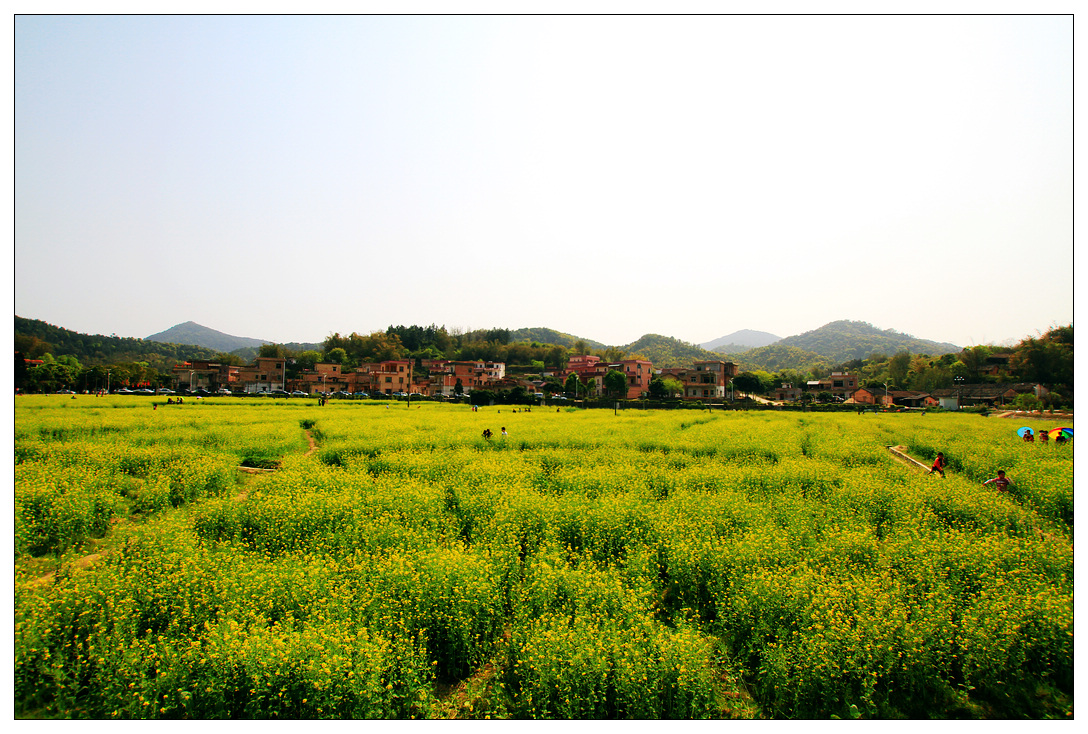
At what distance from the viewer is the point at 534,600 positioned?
7426mm

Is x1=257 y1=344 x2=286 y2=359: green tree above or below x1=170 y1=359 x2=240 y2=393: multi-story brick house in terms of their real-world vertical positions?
above

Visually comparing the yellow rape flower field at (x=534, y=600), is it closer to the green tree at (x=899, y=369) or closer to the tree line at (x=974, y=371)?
the tree line at (x=974, y=371)

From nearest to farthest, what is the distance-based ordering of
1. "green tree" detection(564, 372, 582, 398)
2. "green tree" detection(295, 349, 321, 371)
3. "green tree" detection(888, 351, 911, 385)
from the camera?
"green tree" detection(564, 372, 582, 398) < "green tree" detection(888, 351, 911, 385) < "green tree" detection(295, 349, 321, 371)

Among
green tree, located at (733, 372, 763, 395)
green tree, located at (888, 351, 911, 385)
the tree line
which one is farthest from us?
green tree, located at (888, 351, 911, 385)

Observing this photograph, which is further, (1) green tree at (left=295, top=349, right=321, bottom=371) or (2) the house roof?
(1) green tree at (left=295, top=349, right=321, bottom=371)

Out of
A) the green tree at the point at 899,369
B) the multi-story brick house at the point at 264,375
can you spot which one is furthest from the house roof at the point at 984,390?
the multi-story brick house at the point at 264,375

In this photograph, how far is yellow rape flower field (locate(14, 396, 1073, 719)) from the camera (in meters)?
5.69

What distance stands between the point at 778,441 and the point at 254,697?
25.4m

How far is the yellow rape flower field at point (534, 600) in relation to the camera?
18.7ft

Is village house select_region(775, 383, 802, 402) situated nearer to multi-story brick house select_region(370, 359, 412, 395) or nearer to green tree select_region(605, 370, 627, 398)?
green tree select_region(605, 370, 627, 398)

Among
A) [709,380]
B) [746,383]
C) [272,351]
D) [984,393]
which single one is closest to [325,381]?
[272,351]

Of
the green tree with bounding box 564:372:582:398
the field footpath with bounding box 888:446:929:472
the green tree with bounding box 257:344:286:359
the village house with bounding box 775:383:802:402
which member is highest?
the green tree with bounding box 257:344:286:359

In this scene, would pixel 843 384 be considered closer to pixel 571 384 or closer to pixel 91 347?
pixel 571 384

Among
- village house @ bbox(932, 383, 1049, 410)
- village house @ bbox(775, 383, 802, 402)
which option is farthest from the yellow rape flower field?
village house @ bbox(775, 383, 802, 402)
